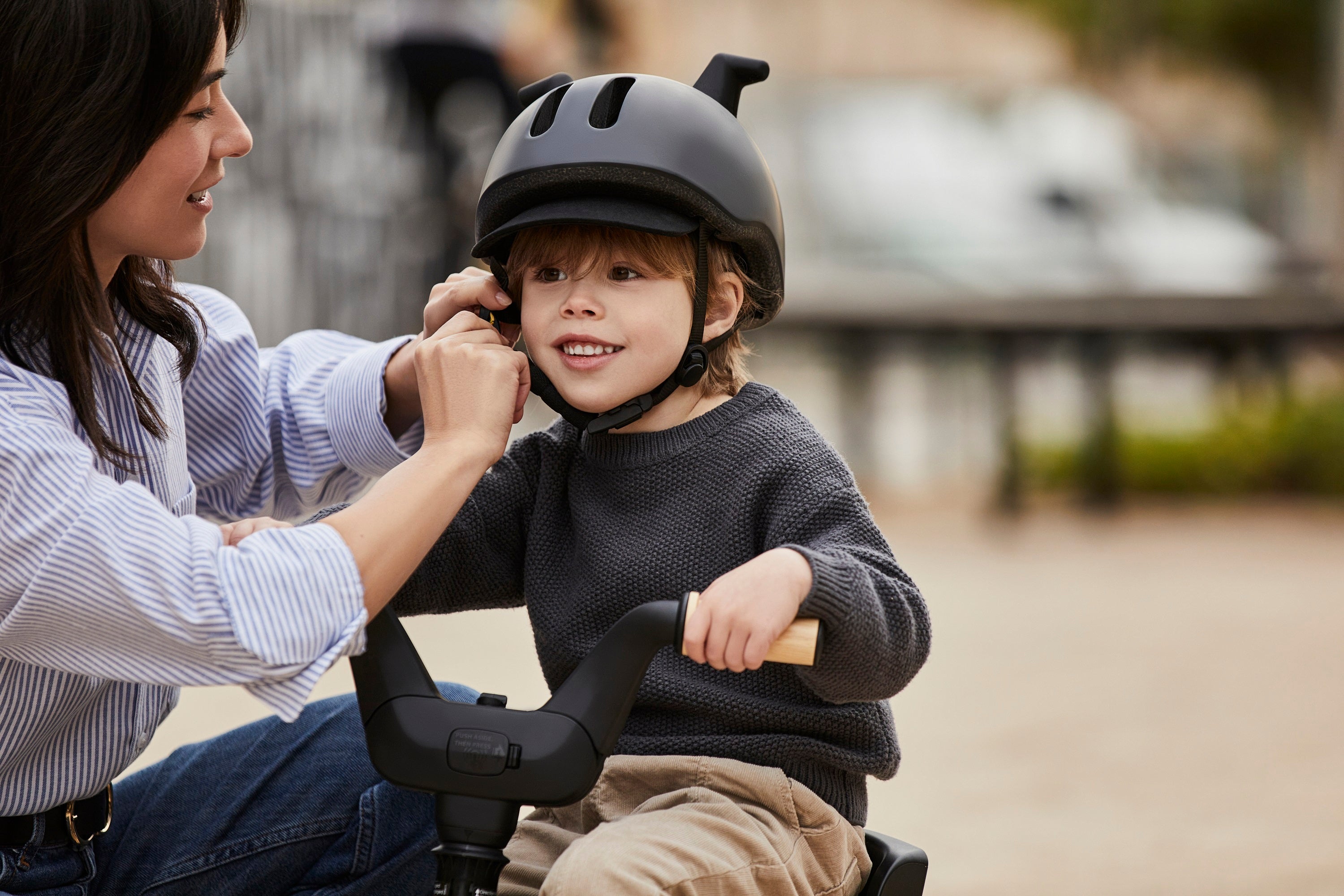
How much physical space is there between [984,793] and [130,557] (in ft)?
13.0

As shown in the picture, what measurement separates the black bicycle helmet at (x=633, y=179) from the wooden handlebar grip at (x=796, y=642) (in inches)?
19.0

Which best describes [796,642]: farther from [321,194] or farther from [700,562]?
[321,194]

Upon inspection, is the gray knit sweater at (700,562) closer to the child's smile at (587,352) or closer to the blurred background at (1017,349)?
the child's smile at (587,352)

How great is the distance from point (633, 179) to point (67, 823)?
44.5 inches

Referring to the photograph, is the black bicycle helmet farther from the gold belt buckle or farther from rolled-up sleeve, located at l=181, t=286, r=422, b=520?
the gold belt buckle

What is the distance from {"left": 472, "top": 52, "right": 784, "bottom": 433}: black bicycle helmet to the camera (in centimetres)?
196

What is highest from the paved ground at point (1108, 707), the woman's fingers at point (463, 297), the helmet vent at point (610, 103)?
the helmet vent at point (610, 103)

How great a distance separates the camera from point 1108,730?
5.72 m

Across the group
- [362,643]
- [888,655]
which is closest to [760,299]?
[888,655]

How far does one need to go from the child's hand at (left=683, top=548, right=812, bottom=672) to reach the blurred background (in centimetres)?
279

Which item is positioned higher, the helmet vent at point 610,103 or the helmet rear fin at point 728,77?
the helmet rear fin at point 728,77

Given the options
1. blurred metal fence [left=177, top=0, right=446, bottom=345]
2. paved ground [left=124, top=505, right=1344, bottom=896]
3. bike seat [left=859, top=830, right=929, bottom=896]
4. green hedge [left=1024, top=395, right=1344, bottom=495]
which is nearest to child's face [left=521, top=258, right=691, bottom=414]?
bike seat [left=859, top=830, right=929, bottom=896]

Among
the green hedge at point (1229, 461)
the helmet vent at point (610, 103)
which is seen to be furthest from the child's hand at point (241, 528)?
the green hedge at point (1229, 461)

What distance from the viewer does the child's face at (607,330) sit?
202 centimetres
